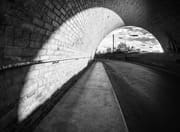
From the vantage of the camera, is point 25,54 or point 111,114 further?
point 111,114

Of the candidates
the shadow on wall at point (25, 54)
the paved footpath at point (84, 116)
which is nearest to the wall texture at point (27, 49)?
the shadow on wall at point (25, 54)

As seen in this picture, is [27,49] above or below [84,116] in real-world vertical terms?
above

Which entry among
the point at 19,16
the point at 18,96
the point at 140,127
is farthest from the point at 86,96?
the point at 19,16

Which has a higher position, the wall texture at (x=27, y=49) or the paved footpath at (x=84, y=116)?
the wall texture at (x=27, y=49)

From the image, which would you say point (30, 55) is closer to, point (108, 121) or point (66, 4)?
point (66, 4)

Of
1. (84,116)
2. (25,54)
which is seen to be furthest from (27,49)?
(84,116)

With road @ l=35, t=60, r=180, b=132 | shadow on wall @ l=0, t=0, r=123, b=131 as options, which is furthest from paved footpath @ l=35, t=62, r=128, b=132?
shadow on wall @ l=0, t=0, r=123, b=131

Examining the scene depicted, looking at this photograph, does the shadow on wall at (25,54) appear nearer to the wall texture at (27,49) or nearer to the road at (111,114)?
the wall texture at (27,49)

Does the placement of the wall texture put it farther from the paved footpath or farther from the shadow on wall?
the paved footpath

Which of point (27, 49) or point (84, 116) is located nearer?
point (27, 49)

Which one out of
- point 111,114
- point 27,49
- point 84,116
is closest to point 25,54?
point 27,49

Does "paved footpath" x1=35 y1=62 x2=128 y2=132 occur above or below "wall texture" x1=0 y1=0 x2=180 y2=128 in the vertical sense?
below

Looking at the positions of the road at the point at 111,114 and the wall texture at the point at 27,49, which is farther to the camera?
the road at the point at 111,114

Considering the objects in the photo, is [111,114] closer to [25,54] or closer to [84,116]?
[84,116]
